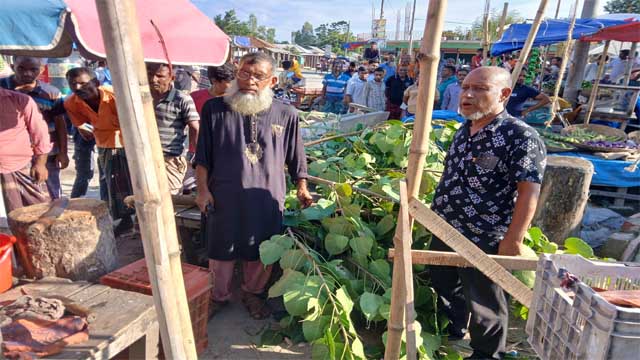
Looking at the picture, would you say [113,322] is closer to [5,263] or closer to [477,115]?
[5,263]

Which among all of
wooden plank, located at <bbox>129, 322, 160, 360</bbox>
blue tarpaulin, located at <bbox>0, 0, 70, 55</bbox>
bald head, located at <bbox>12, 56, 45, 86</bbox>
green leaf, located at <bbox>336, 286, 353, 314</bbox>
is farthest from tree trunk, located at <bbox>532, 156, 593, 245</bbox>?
bald head, located at <bbox>12, 56, 45, 86</bbox>

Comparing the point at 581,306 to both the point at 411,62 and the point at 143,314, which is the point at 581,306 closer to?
the point at 143,314

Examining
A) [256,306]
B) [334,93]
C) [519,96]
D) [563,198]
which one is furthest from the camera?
[334,93]

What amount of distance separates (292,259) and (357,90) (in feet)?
24.4

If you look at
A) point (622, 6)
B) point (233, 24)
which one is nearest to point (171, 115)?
point (622, 6)

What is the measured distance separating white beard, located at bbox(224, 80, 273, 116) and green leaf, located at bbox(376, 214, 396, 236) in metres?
1.24

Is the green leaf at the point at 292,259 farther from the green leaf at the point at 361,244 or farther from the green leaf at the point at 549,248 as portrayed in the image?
the green leaf at the point at 549,248

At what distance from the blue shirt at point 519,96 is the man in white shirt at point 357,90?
356 cm

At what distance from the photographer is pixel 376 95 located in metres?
9.10

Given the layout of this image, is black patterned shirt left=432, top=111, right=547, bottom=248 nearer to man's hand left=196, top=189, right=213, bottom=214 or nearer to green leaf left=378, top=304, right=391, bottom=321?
green leaf left=378, top=304, right=391, bottom=321

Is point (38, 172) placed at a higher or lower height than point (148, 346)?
higher

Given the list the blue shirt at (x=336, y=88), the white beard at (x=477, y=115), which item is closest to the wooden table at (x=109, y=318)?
the white beard at (x=477, y=115)

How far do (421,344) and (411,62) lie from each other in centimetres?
729

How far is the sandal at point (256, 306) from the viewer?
3.17 metres
